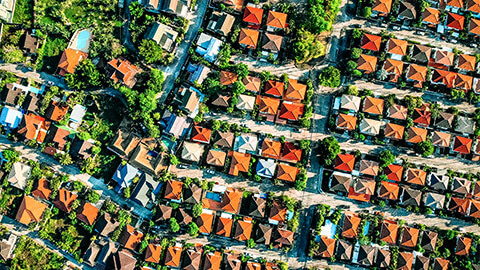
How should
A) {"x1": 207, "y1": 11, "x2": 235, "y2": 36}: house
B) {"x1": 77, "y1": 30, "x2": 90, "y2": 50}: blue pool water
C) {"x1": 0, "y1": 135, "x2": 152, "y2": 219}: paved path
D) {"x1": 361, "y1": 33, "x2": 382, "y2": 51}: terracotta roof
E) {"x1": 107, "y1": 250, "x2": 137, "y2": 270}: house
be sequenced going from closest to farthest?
{"x1": 107, "y1": 250, "x2": 137, "y2": 270}: house < {"x1": 207, "y1": 11, "x2": 235, "y2": 36}: house < {"x1": 361, "y1": 33, "x2": 382, "y2": 51}: terracotta roof < {"x1": 77, "y1": 30, "x2": 90, "y2": 50}: blue pool water < {"x1": 0, "y1": 135, "x2": 152, "y2": 219}: paved path

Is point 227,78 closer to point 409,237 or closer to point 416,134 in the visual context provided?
point 416,134

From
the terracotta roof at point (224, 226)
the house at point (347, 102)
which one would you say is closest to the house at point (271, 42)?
the house at point (347, 102)

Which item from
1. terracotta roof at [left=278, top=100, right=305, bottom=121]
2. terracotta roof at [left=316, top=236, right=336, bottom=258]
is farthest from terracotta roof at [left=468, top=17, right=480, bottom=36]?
terracotta roof at [left=316, top=236, right=336, bottom=258]

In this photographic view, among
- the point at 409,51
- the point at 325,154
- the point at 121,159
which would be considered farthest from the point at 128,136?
the point at 409,51

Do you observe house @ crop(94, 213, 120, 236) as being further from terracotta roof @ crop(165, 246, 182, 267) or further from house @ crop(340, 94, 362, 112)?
house @ crop(340, 94, 362, 112)

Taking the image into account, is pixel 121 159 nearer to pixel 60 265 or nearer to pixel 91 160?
pixel 91 160

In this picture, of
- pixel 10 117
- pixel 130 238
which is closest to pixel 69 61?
pixel 10 117
